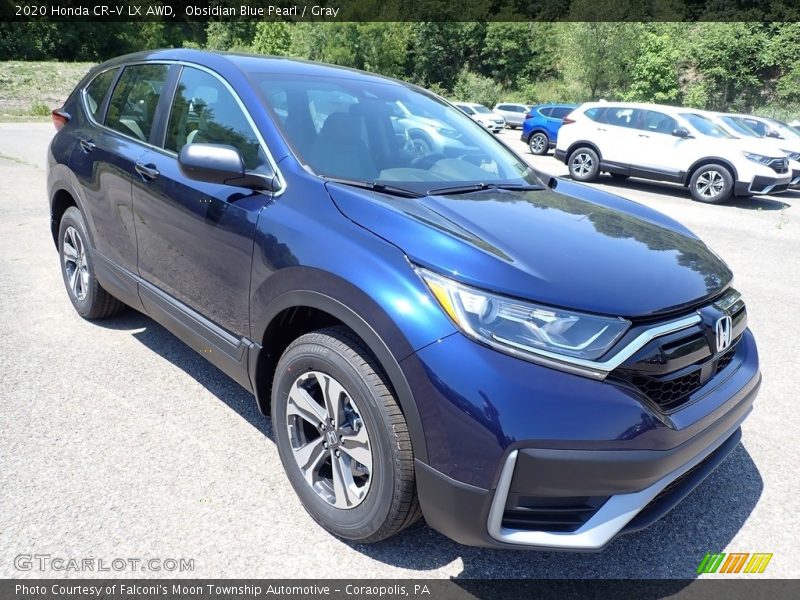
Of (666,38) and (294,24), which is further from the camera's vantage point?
(294,24)

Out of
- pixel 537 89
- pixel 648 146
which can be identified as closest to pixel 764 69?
pixel 537 89

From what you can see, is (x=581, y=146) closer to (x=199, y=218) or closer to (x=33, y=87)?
(x=199, y=218)

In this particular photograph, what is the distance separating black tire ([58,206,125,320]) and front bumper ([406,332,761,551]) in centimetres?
307

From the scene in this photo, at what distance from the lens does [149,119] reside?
3340 mm

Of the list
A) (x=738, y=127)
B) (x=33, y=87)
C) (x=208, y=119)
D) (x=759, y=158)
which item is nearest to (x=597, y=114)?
(x=738, y=127)

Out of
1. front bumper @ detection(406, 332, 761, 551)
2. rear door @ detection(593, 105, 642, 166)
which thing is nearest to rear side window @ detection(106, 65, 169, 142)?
front bumper @ detection(406, 332, 761, 551)

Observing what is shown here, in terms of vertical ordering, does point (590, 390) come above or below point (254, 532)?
above

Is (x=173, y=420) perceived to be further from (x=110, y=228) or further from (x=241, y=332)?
(x=110, y=228)

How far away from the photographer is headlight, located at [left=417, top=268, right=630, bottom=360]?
1.81 meters

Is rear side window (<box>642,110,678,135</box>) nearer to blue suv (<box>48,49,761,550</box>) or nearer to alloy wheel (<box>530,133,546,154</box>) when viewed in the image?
alloy wheel (<box>530,133,546,154</box>)

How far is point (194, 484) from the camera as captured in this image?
103 inches

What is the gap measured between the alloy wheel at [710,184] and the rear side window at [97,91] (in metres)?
11.3

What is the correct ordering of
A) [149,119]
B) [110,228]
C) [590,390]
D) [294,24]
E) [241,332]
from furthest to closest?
[294,24], [110,228], [149,119], [241,332], [590,390]

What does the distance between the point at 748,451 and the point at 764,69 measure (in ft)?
158
